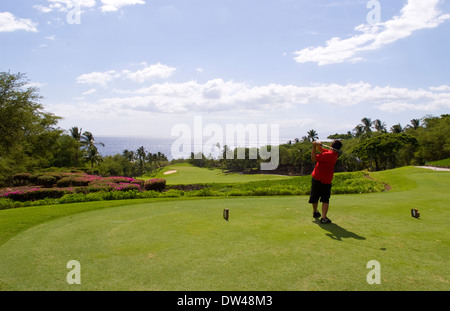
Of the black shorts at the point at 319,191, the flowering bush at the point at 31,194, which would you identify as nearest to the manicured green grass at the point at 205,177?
the flowering bush at the point at 31,194

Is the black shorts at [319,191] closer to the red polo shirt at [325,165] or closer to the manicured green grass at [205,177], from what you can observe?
the red polo shirt at [325,165]

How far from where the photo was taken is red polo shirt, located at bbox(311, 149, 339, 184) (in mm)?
8234

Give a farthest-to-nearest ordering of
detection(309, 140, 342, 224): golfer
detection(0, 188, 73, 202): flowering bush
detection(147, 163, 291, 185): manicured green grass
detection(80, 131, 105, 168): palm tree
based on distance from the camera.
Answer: detection(80, 131, 105, 168): palm tree < detection(147, 163, 291, 185): manicured green grass < detection(0, 188, 73, 202): flowering bush < detection(309, 140, 342, 224): golfer

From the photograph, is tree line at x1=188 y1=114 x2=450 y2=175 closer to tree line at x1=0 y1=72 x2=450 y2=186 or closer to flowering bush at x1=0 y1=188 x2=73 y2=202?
tree line at x1=0 y1=72 x2=450 y2=186

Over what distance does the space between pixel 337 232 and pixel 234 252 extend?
2.94 m

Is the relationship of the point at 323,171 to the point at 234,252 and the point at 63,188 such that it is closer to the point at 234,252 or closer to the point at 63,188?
the point at 234,252

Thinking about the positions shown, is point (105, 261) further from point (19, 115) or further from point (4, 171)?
point (4, 171)

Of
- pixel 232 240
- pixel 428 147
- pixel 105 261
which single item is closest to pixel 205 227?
pixel 232 240

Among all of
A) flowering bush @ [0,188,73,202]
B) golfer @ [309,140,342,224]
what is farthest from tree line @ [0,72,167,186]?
golfer @ [309,140,342,224]

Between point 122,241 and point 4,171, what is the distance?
41124 millimetres

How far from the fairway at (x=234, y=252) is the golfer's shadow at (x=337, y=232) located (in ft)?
0.10

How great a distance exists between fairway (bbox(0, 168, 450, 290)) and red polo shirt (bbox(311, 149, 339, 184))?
1233 mm

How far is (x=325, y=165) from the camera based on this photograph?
8305 mm
